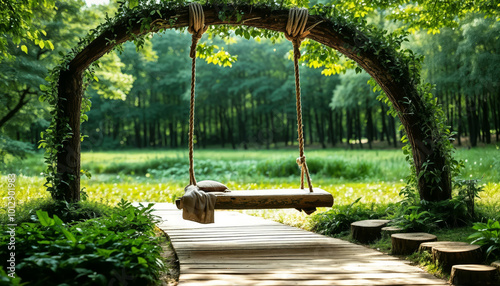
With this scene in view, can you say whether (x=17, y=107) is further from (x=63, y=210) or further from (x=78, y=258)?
(x=78, y=258)

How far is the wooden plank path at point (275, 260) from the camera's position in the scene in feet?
10.0

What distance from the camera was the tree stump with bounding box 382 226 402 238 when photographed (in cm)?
441

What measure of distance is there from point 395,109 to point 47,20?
29.8ft

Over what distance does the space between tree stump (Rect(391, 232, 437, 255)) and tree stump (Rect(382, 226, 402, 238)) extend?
0.38 meters

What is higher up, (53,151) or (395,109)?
(395,109)

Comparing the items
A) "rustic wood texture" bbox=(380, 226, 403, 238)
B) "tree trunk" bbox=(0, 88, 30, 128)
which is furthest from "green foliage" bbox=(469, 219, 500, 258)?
"tree trunk" bbox=(0, 88, 30, 128)

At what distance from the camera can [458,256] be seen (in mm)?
3279

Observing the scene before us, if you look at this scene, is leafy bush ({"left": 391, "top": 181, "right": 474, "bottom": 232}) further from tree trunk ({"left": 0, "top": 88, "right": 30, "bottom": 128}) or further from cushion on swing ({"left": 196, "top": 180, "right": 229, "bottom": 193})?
tree trunk ({"left": 0, "top": 88, "right": 30, "bottom": 128})

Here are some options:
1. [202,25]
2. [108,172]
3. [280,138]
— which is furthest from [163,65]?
[202,25]

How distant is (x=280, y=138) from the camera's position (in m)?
35.5

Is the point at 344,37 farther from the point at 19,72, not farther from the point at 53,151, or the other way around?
the point at 19,72

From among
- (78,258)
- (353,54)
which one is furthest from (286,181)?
(78,258)

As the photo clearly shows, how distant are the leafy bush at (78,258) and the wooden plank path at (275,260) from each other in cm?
34

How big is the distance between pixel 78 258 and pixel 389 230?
10.2ft
